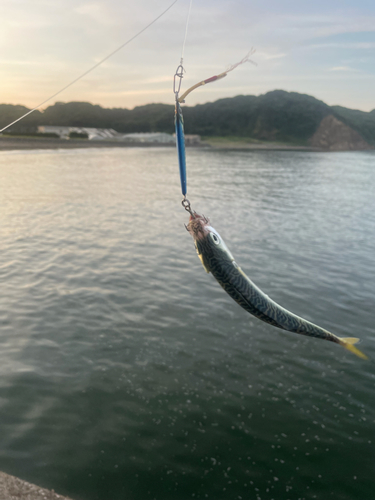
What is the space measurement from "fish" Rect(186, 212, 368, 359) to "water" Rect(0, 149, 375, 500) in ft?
13.7

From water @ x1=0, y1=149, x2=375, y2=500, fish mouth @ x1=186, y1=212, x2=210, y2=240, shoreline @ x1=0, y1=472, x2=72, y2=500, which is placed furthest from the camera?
water @ x1=0, y1=149, x2=375, y2=500

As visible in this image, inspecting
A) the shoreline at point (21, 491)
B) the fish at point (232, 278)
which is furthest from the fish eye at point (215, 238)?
the shoreline at point (21, 491)

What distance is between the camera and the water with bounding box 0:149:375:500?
285 inches

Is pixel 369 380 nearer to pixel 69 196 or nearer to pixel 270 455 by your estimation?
pixel 270 455

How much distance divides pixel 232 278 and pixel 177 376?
667cm

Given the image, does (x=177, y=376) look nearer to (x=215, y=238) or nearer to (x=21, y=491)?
(x=21, y=491)

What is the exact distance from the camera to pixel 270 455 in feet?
25.2

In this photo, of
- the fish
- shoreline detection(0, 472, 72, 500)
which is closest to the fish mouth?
the fish

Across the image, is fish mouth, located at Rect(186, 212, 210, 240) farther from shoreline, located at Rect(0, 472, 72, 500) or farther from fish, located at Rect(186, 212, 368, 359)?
shoreline, located at Rect(0, 472, 72, 500)

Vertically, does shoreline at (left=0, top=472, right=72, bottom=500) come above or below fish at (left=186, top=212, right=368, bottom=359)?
below

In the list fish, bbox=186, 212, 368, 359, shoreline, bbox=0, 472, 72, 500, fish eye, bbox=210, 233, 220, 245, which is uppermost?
fish eye, bbox=210, 233, 220, 245

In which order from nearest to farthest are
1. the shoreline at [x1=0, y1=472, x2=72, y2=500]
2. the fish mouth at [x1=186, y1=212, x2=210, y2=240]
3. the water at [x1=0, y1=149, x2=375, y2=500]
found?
the fish mouth at [x1=186, y1=212, x2=210, y2=240] → the shoreline at [x1=0, y1=472, x2=72, y2=500] → the water at [x1=0, y1=149, x2=375, y2=500]

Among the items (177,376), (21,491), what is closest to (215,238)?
(21,491)

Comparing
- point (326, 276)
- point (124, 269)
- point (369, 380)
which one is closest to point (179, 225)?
point (124, 269)
